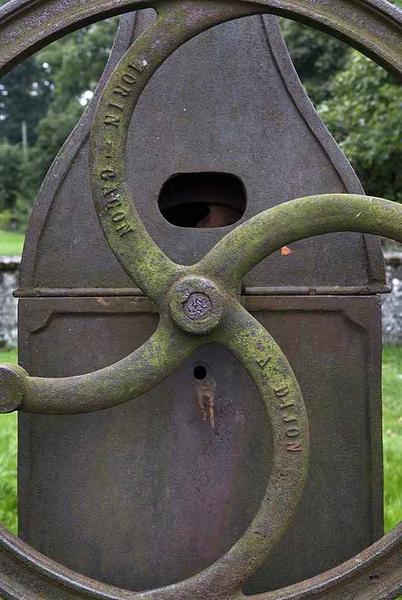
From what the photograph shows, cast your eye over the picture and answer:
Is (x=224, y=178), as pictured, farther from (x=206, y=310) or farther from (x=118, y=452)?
(x=118, y=452)

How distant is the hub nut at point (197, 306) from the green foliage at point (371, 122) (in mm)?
5370

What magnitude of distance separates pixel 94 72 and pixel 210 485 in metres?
19.9

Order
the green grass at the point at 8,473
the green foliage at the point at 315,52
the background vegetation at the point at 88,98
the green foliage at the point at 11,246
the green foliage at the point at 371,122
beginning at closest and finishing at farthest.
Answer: the green grass at the point at 8,473 → the green foliage at the point at 371,122 → the background vegetation at the point at 88,98 → the green foliage at the point at 11,246 → the green foliage at the point at 315,52

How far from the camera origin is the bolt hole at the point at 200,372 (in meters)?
→ 1.90

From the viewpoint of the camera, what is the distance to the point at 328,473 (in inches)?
76.7

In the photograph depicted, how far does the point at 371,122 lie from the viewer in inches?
274

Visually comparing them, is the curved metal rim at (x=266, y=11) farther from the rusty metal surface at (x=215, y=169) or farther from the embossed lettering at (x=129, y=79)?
the rusty metal surface at (x=215, y=169)

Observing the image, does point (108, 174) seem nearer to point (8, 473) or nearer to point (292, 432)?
point (292, 432)

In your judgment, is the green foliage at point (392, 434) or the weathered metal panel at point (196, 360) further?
the green foliage at point (392, 434)

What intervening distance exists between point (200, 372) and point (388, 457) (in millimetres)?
1930

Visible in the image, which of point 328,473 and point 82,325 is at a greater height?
point 82,325


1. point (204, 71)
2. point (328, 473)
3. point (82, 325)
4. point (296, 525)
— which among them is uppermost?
point (204, 71)

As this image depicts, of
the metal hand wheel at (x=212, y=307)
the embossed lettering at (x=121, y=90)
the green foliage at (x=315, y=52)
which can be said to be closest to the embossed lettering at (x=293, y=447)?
the metal hand wheel at (x=212, y=307)

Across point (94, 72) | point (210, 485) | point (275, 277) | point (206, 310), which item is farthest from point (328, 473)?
point (94, 72)
